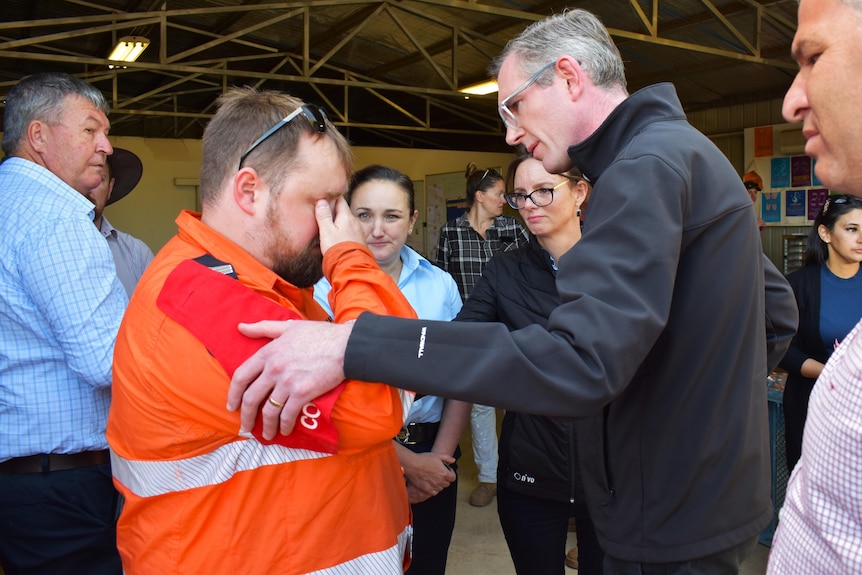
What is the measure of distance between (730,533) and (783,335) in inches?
21.4

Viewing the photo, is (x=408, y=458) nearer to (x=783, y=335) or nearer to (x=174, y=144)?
(x=783, y=335)

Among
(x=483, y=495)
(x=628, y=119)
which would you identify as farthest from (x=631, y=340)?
(x=483, y=495)

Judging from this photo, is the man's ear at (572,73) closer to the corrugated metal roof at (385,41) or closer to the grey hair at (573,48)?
the grey hair at (573,48)

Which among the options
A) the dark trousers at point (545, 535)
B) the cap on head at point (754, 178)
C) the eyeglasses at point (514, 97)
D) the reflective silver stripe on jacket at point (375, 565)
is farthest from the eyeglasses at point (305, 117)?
the cap on head at point (754, 178)

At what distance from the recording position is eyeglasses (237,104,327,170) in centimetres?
132

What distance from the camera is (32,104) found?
234 cm

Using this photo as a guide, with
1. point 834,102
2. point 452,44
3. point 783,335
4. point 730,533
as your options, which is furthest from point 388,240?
point 452,44

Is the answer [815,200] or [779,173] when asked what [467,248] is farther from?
[779,173]

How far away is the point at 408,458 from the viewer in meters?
2.15

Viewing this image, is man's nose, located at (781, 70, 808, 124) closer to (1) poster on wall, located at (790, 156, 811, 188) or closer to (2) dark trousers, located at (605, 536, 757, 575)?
(2) dark trousers, located at (605, 536, 757, 575)

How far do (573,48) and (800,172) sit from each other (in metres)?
9.44

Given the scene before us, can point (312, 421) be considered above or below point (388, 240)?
below

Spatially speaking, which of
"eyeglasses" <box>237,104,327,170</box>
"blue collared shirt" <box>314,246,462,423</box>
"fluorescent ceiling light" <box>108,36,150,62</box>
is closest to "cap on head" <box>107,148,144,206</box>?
"blue collared shirt" <box>314,246,462,423</box>

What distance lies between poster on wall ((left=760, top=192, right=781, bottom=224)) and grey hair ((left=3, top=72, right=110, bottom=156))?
31.7 feet
